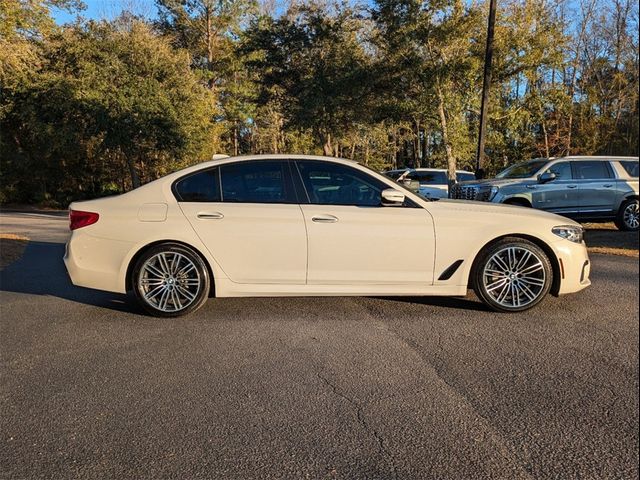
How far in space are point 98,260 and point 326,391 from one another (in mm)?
2683

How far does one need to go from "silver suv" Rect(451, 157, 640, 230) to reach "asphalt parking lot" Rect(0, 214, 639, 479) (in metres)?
2.08

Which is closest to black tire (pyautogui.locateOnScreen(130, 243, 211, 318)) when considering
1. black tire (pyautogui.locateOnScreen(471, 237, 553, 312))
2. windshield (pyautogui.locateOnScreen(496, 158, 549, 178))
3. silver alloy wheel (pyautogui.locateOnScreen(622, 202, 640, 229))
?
black tire (pyautogui.locateOnScreen(471, 237, 553, 312))

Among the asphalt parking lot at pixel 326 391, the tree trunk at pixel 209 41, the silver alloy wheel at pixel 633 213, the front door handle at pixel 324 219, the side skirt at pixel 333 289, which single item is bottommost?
the asphalt parking lot at pixel 326 391

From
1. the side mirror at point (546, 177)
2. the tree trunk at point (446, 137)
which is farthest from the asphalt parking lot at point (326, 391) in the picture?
the tree trunk at point (446, 137)

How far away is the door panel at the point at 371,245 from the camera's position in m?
4.18

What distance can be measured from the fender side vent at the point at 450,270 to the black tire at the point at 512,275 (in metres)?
0.17

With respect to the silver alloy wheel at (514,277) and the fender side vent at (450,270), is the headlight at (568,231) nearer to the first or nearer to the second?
the silver alloy wheel at (514,277)

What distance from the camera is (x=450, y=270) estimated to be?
14.0 feet

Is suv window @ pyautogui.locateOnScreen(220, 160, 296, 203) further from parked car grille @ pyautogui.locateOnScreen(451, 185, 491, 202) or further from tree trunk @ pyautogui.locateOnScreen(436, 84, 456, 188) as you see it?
tree trunk @ pyautogui.locateOnScreen(436, 84, 456, 188)

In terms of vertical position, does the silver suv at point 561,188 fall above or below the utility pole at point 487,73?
below

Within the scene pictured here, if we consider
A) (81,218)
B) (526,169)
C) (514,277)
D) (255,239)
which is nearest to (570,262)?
(514,277)

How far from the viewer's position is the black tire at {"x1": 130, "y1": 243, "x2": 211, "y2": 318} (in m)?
4.37

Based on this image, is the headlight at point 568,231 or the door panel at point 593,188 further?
the door panel at point 593,188

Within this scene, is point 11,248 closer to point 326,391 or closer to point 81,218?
point 81,218
